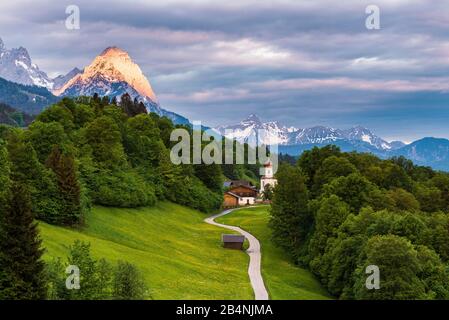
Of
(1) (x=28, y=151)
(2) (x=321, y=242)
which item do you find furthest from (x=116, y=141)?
(2) (x=321, y=242)

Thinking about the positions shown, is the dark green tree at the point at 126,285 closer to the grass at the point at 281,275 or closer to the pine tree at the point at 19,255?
the pine tree at the point at 19,255

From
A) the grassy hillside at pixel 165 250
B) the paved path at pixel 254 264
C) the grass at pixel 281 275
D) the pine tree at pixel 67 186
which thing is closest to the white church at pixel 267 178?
the paved path at pixel 254 264

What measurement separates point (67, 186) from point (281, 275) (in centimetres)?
2944

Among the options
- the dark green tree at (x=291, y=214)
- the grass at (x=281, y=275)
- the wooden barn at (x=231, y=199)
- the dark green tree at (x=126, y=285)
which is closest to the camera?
the dark green tree at (x=126, y=285)

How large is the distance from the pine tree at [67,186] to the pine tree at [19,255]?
26.2 meters

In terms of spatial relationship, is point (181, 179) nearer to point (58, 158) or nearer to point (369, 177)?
point (369, 177)

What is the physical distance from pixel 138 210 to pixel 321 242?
108 ft

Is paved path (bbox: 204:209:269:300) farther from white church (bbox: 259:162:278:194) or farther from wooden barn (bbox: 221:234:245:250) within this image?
white church (bbox: 259:162:278:194)

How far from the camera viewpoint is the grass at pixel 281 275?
60.1 metres

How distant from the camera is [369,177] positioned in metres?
96.5

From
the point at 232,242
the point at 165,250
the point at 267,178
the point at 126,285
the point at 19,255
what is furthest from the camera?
the point at 267,178

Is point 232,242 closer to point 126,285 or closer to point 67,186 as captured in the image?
point 67,186

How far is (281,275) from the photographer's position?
71625 millimetres

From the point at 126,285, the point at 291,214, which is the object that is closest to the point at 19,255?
the point at 126,285
